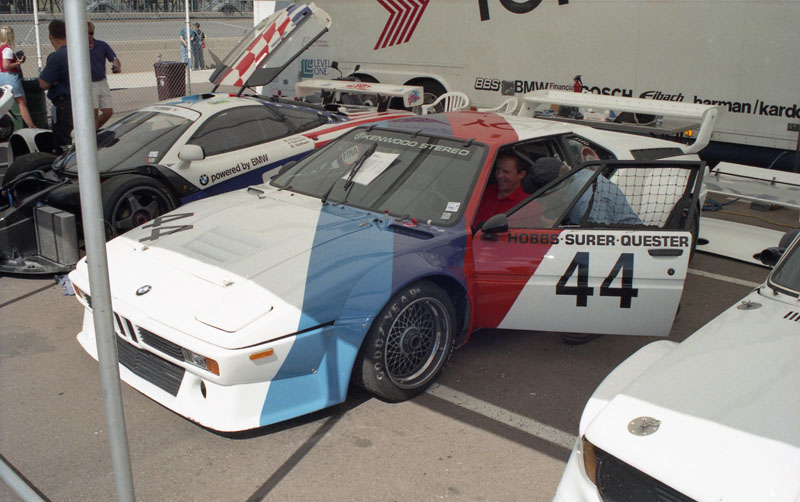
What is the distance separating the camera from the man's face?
4641mm

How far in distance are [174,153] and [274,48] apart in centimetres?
178

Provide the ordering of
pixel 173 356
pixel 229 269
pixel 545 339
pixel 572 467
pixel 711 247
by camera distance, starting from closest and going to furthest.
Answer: pixel 572 467 → pixel 173 356 → pixel 229 269 → pixel 545 339 → pixel 711 247

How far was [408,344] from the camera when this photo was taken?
3.78 m

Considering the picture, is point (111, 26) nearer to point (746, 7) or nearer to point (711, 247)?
point (746, 7)

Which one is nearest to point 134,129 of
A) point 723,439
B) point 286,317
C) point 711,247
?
point 286,317

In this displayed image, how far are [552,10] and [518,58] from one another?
0.81 metres

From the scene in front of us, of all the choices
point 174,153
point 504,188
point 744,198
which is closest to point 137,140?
point 174,153

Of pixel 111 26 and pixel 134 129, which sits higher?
pixel 111 26

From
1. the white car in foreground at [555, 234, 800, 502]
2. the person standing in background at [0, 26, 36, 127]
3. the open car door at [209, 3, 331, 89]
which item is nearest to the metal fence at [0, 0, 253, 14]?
the person standing in background at [0, 26, 36, 127]

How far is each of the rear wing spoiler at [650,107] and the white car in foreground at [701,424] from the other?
313cm

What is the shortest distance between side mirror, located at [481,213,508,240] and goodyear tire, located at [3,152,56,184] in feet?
14.6

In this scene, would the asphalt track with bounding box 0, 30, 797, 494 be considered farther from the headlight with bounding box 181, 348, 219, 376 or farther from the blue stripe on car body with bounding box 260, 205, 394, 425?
the headlight with bounding box 181, 348, 219, 376

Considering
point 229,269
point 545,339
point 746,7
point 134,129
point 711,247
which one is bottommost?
point 545,339

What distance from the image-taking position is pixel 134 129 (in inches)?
252
